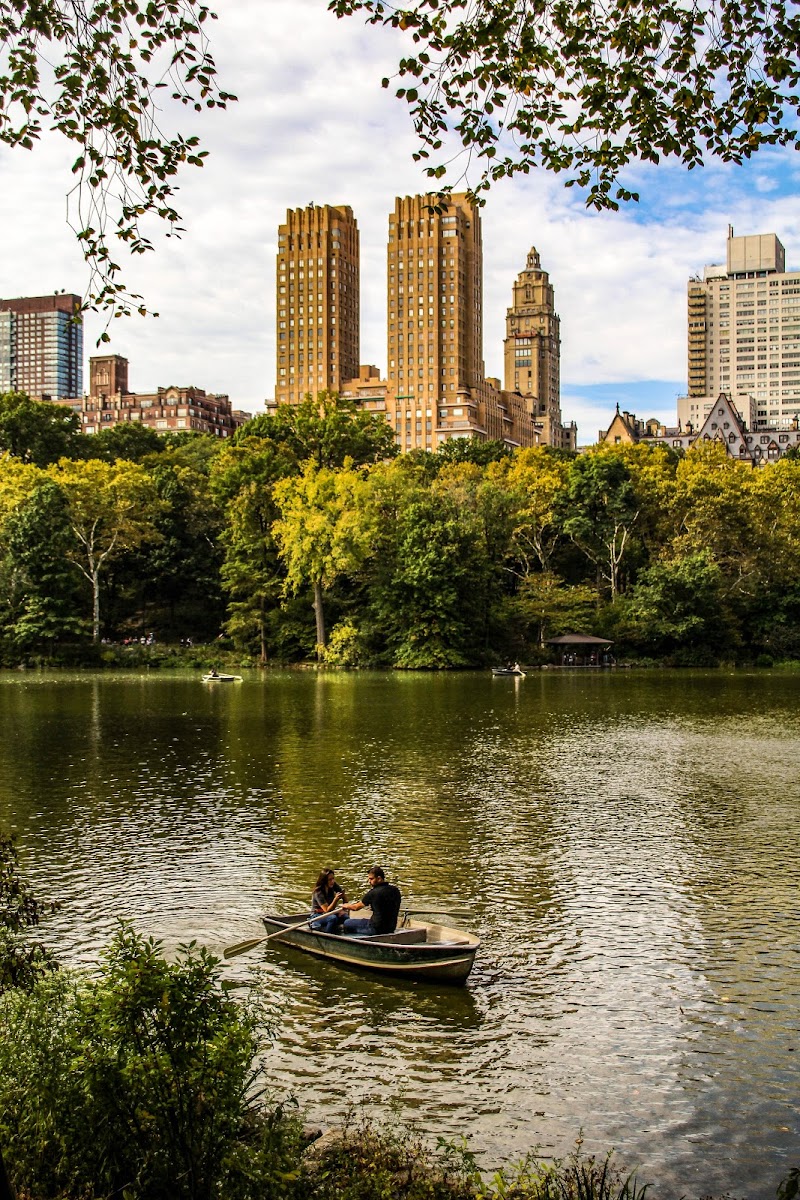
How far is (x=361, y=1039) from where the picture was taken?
1173cm

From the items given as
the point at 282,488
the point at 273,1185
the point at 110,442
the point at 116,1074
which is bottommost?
the point at 273,1185

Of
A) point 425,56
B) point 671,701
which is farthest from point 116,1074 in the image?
point 671,701

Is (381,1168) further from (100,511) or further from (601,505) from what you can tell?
(601,505)

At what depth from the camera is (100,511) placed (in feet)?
244

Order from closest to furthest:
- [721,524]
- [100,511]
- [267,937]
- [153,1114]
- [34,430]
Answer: [153,1114] → [267,937] → [100,511] → [721,524] → [34,430]

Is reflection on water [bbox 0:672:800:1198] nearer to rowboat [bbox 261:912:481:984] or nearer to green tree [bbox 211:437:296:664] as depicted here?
rowboat [bbox 261:912:481:984]

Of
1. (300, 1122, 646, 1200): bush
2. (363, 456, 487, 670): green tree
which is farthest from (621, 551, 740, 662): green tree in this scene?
(300, 1122, 646, 1200): bush

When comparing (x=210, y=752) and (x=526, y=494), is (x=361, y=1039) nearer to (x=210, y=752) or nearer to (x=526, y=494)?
(x=210, y=752)

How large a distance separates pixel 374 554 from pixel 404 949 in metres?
61.9

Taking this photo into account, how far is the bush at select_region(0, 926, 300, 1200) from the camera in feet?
23.5

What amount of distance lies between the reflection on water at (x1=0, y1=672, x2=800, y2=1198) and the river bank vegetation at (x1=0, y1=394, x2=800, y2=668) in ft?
113

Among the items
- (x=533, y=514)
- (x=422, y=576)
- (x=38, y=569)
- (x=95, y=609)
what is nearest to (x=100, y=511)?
(x=38, y=569)

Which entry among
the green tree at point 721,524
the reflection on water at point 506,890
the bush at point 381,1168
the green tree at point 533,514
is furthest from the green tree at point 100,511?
the bush at point 381,1168

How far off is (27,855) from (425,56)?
1549cm
